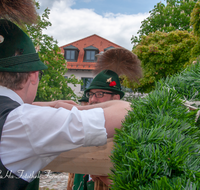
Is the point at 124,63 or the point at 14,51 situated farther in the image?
the point at 124,63

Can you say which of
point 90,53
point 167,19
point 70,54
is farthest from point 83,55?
point 167,19

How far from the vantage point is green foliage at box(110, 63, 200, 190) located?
0.64 m

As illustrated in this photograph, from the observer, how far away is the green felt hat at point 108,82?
272 centimetres

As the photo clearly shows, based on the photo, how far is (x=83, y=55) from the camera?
2689cm

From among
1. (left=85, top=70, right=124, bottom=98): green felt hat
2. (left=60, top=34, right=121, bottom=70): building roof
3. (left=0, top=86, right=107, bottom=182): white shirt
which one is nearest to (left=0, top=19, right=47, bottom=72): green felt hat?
(left=0, top=86, right=107, bottom=182): white shirt

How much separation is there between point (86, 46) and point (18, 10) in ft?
91.0

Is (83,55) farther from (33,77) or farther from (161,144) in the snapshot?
(161,144)

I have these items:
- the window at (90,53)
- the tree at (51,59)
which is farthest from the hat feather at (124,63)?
the window at (90,53)

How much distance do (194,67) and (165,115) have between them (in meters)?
0.37

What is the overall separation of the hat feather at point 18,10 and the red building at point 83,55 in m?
23.1

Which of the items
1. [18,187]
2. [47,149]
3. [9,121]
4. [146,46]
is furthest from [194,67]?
[146,46]

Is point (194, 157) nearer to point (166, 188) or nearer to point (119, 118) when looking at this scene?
point (166, 188)

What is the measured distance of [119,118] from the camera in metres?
1.05

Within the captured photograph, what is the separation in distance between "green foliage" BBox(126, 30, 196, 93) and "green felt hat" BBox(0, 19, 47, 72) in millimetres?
12829
